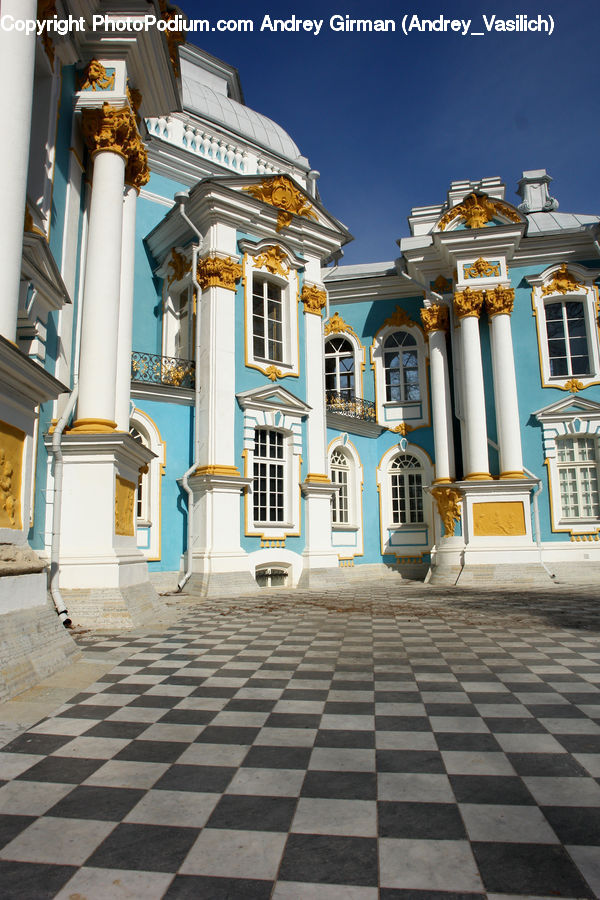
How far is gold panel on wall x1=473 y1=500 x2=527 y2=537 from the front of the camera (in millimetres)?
15530

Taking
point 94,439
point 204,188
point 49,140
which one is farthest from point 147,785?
point 204,188

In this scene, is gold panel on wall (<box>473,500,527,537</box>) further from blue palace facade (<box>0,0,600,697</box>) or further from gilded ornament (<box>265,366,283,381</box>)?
gilded ornament (<box>265,366,283,381</box>)

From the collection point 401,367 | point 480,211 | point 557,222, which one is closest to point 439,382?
point 401,367

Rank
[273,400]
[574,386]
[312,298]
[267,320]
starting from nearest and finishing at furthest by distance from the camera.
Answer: [273,400], [267,320], [312,298], [574,386]

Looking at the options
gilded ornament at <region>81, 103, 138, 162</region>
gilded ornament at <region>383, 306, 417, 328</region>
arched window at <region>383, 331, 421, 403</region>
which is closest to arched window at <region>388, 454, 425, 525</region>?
arched window at <region>383, 331, 421, 403</region>

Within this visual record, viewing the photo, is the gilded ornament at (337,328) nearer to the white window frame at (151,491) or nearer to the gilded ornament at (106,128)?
the white window frame at (151,491)

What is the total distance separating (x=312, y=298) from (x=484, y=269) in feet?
16.1

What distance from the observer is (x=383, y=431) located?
19.1m

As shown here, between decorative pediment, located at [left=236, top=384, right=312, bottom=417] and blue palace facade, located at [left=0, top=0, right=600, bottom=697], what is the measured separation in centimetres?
7

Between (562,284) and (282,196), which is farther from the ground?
(282,196)

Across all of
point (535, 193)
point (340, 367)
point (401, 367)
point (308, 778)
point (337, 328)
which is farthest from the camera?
point (535, 193)

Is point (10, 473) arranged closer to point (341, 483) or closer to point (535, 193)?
point (341, 483)

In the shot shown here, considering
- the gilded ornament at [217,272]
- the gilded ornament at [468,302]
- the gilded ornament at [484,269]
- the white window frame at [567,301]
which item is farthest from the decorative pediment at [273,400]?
the white window frame at [567,301]

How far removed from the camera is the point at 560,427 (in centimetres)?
1705
